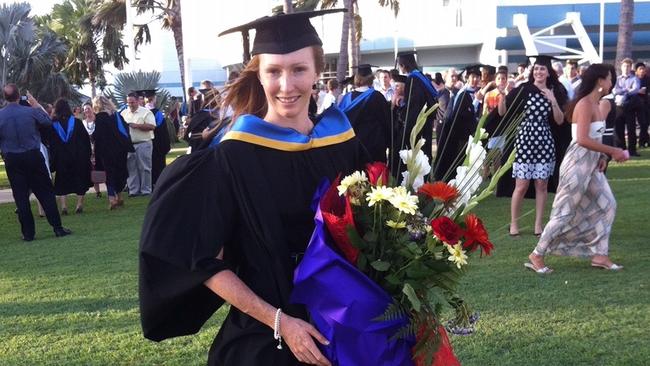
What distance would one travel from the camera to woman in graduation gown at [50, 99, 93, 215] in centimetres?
1203

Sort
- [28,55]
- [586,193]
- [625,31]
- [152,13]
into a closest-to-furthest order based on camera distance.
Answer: [586,193], [625,31], [28,55], [152,13]

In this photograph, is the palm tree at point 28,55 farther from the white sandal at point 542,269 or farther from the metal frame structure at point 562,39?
the white sandal at point 542,269

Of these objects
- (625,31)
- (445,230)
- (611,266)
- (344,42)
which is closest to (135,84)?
(344,42)

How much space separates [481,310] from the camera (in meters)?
5.80

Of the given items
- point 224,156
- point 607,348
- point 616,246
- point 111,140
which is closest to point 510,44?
point 111,140

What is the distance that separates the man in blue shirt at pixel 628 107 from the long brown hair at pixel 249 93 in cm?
1402

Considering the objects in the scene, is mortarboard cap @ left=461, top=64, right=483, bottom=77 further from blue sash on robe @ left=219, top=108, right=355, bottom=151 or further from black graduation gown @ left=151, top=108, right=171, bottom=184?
blue sash on robe @ left=219, top=108, right=355, bottom=151

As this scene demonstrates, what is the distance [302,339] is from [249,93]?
2.64 ft

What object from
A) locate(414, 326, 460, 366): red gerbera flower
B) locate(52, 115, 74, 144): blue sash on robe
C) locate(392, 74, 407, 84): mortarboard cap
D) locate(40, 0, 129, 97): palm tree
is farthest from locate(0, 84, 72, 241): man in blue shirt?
locate(40, 0, 129, 97): palm tree

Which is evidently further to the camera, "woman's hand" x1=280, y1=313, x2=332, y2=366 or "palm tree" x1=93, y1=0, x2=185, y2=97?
"palm tree" x1=93, y1=0, x2=185, y2=97

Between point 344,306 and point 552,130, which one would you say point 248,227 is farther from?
point 552,130

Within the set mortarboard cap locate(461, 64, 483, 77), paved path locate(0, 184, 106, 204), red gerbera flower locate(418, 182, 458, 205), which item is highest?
red gerbera flower locate(418, 182, 458, 205)

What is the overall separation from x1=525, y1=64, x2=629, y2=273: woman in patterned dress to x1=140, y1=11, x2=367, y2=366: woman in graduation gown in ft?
15.6

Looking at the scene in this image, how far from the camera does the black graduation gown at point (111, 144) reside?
12617 millimetres
